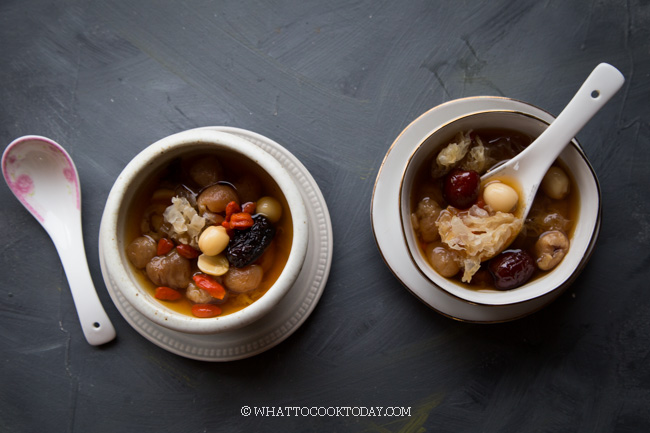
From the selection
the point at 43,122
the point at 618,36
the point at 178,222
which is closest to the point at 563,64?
the point at 618,36

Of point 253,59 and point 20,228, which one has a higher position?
point 253,59

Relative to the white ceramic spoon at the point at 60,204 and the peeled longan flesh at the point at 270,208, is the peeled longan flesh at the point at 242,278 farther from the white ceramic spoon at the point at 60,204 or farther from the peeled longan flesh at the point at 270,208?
the white ceramic spoon at the point at 60,204

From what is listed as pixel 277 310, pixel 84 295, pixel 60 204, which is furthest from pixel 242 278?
pixel 60 204

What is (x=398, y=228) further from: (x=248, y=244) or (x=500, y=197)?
(x=248, y=244)

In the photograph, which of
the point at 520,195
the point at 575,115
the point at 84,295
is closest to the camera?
the point at 575,115

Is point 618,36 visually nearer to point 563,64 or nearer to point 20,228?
point 563,64

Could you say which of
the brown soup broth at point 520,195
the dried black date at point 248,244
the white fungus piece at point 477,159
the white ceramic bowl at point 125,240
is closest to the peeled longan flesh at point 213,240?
the dried black date at point 248,244
